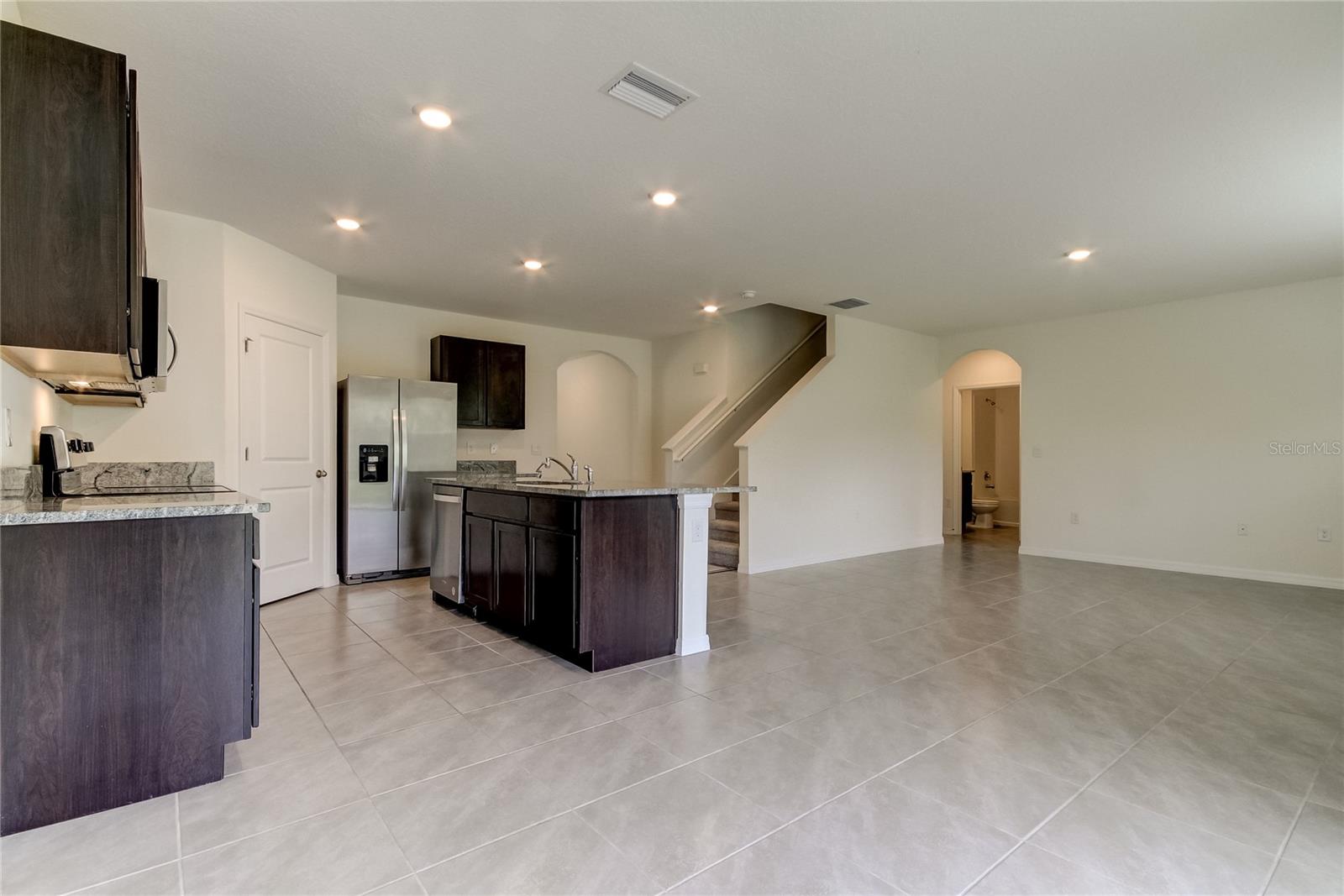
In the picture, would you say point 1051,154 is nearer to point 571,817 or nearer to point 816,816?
point 816,816

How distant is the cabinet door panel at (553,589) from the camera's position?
10.3 feet

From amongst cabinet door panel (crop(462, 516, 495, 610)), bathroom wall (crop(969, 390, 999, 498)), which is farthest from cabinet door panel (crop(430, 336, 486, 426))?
bathroom wall (crop(969, 390, 999, 498))

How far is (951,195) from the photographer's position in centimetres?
347

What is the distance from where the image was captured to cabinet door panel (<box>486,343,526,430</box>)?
246 inches

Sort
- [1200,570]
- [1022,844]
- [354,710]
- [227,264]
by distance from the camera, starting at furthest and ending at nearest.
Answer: [1200,570]
[227,264]
[354,710]
[1022,844]

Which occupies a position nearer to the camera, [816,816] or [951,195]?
[816,816]


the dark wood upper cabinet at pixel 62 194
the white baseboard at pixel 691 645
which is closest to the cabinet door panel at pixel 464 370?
the white baseboard at pixel 691 645

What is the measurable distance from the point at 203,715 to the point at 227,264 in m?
3.16

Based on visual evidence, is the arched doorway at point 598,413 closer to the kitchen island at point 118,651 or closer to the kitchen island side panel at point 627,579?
the kitchen island side panel at point 627,579

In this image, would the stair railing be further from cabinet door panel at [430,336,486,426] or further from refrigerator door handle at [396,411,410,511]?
refrigerator door handle at [396,411,410,511]

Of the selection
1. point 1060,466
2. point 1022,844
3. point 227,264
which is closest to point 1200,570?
point 1060,466

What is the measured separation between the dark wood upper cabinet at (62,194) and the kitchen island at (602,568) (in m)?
1.86

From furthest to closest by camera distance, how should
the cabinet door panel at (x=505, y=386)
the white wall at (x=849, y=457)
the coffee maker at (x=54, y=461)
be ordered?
the cabinet door panel at (x=505, y=386), the white wall at (x=849, y=457), the coffee maker at (x=54, y=461)

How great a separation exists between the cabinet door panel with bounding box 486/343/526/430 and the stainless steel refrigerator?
614 mm
